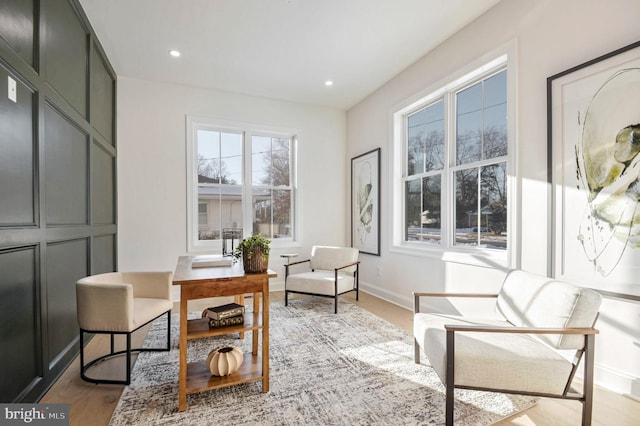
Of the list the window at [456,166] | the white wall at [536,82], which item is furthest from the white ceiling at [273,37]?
the window at [456,166]

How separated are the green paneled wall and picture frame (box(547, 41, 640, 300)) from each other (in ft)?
11.6

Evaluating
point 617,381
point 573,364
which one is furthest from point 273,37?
point 617,381

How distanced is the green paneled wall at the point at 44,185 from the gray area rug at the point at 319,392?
0.61 metres

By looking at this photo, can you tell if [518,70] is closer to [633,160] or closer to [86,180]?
[633,160]

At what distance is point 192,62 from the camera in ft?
12.3

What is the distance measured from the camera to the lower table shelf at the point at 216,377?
1.92 m

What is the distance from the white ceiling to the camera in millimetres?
2801

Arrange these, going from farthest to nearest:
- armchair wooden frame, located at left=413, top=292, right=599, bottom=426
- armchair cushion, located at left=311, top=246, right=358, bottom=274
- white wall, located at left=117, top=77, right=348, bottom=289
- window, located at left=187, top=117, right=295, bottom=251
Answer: window, located at left=187, top=117, right=295, bottom=251, armchair cushion, located at left=311, top=246, right=358, bottom=274, white wall, located at left=117, top=77, right=348, bottom=289, armchair wooden frame, located at left=413, top=292, right=599, bottom=426

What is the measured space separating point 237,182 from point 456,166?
3095 millimetres

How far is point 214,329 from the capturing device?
2.01 meters

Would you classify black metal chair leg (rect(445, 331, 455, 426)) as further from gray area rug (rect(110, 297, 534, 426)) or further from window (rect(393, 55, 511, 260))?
window (rect(393, 55, 511, 260))

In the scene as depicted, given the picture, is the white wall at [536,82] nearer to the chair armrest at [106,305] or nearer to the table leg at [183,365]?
the table leg at [183,365]

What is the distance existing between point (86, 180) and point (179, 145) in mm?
1605

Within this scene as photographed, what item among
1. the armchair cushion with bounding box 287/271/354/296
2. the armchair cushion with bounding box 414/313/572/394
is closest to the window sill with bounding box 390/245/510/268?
the armchair cushion with bounding box 287/271/354/296
